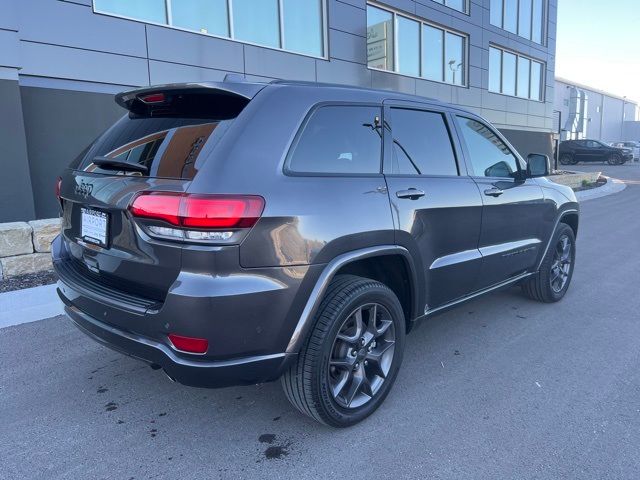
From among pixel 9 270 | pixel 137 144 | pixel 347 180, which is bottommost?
pixel 9 270

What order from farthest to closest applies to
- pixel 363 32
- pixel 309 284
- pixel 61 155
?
pixel 363 32 → pixel 61 155 → pixel 309 284

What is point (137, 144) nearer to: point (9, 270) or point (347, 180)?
point (347, 180)

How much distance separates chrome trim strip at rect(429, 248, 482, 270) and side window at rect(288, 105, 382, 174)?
2.64 ft

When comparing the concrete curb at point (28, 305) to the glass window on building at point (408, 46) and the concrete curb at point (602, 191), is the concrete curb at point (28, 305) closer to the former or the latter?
the glass window on building at point (408, 46)

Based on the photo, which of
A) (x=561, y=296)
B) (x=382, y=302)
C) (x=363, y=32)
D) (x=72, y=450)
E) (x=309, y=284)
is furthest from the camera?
(x=363, y=32)

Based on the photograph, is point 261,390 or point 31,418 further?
point 261,390

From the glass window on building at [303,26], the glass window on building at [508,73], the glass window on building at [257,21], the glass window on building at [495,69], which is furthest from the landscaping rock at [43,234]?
the glass window on building at [508,73]

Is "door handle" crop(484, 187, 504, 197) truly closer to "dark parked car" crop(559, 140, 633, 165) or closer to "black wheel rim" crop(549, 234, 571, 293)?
"black wheel rim" crop(549, 234, 571, 293)

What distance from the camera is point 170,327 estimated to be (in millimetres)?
2238

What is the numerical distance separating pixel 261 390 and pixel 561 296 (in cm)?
345

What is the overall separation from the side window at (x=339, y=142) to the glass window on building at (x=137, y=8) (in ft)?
22.5

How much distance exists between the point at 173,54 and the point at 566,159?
98.1 feet

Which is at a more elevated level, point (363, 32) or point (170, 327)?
point (363, 32)

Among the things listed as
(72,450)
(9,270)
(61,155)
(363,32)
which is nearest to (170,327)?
(72,450)
